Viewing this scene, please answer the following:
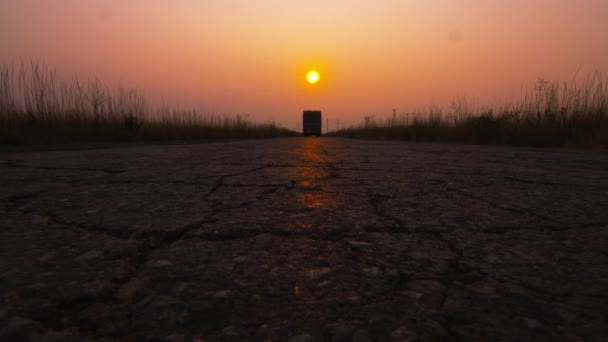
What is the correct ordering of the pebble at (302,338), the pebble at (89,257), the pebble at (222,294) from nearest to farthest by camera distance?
the pebble at (302,338)
the pebble at (222,294)
the pebble at (89,257)

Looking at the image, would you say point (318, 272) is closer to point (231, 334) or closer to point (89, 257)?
point (231, 334)

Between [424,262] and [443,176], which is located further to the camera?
[443,176]

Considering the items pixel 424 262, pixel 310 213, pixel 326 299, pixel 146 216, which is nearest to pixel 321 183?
pixel 310 213

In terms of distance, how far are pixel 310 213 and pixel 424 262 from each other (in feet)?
1.44

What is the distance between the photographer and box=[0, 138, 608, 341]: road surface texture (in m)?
0.48

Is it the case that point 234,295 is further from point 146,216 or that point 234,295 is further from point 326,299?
point 146,216

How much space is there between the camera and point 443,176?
189 cm

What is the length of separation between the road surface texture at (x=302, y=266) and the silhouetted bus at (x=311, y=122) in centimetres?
2199

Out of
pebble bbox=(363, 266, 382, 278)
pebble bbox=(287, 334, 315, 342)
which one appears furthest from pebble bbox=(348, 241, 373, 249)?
pebble bbox=(287, 334, 315, 342)

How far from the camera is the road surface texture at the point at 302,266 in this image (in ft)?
1.59

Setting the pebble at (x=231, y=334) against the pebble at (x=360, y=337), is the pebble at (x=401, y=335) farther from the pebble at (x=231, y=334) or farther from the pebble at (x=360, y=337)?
the pebble at (x=231, y=334)

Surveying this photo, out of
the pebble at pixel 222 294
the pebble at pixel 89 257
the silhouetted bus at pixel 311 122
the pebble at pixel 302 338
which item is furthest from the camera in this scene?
the silhouetted bus at pixel 311 122

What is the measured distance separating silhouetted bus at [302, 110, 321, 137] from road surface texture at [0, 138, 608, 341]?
866 inches

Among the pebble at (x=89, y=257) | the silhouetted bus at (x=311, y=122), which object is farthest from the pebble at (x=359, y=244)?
the silhouetted bus at (x=311, y=122)
